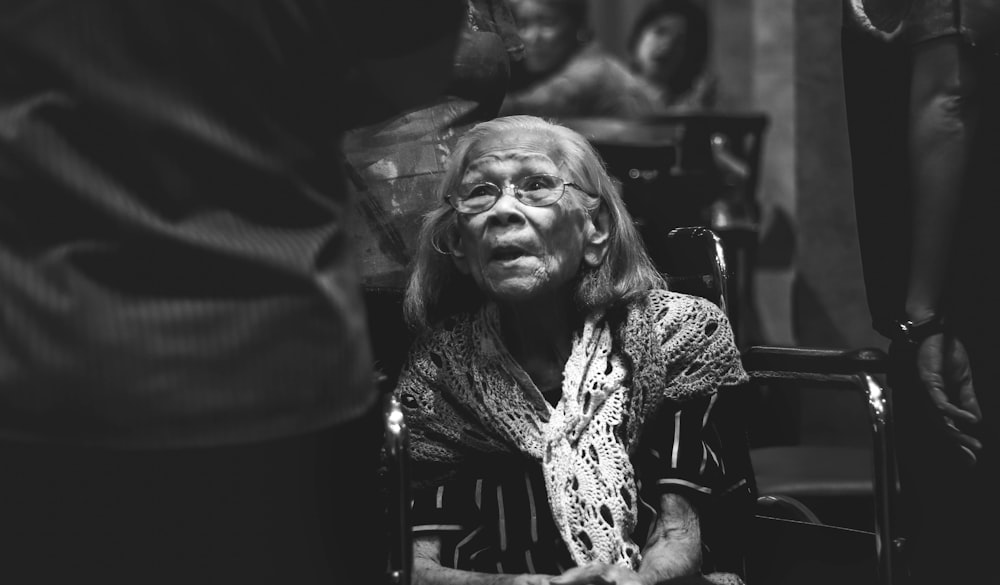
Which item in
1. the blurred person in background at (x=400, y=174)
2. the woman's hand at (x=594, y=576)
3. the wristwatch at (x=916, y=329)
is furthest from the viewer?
the blurred person in background at (x=400, y=174)

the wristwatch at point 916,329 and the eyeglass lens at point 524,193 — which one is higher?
the eyeglass lens at point 524,193

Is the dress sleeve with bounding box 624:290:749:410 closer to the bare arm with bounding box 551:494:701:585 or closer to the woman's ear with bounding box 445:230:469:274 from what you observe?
the bare arm with bounding box 551:494:701:585

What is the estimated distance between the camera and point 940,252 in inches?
92.7

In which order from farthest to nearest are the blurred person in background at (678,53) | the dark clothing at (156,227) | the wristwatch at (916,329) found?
the blurred person in background at (678,53) → the wristwatch at (916,329) → the dark clothing at (156,227)

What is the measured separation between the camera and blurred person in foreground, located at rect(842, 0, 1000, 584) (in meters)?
2.31

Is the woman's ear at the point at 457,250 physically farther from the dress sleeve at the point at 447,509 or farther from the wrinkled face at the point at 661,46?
the wrinkled face at the point at 661,46

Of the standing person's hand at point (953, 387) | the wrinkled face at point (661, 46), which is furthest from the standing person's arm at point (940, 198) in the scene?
the wrinkled face at point (661, 46)

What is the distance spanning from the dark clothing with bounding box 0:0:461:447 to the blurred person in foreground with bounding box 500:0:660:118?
484 centimetres

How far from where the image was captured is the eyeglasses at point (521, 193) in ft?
7.51

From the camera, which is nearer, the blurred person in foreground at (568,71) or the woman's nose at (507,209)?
the woman's nose at (507,209)

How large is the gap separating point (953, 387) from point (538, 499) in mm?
812

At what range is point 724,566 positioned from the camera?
2.26m

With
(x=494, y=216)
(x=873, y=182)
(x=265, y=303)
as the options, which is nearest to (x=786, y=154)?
(x=873, y=182)

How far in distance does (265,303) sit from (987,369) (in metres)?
1.55
